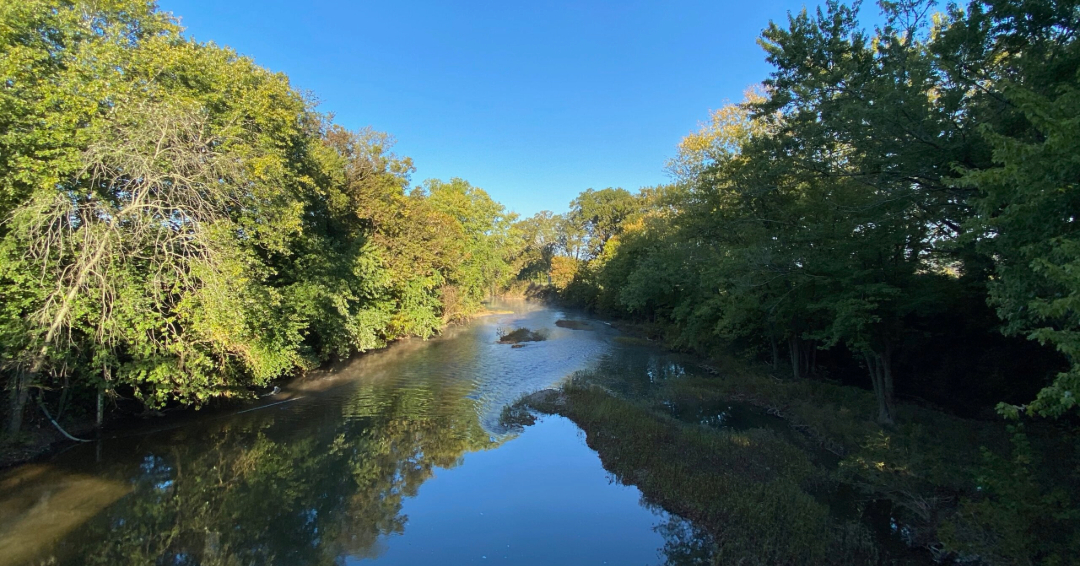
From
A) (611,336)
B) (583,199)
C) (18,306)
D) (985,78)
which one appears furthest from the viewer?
(583,199)

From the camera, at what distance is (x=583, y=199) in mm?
72062

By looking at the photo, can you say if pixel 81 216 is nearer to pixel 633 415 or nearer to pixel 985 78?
pixel 633 415

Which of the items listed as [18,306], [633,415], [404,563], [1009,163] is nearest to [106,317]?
[18,306]

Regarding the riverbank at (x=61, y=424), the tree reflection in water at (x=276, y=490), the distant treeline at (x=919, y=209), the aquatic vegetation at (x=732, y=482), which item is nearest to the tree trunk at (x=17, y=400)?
the riverbank at (x=61, y=424)

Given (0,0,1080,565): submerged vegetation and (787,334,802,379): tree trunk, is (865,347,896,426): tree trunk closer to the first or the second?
(0,0,1080,565): submerged vegetation

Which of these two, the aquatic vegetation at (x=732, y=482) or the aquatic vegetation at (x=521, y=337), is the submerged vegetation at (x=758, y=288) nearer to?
the aquatic vegetation at (x=732, y=482)

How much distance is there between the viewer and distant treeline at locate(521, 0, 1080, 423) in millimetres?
5602

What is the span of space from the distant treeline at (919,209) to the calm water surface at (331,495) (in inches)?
238

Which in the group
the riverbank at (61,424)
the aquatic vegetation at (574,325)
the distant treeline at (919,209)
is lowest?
the riverbank at (61,424)

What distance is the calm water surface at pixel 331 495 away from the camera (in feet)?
26.5

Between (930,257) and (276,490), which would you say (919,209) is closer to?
(930,257)

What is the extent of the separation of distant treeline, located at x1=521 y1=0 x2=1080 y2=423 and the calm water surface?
6039 millimetres

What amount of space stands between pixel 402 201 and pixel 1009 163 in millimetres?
25377

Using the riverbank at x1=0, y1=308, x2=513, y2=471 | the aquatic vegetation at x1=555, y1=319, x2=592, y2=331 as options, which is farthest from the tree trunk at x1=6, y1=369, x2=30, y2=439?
the aquatic vegetation at x1=555, y1=319, x2=592, y2=331
